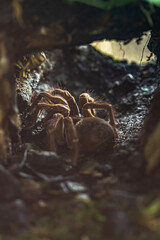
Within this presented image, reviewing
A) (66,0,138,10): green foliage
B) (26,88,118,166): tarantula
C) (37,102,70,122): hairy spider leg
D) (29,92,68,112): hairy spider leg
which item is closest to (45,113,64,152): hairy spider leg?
(26,88,118,166): tarantula

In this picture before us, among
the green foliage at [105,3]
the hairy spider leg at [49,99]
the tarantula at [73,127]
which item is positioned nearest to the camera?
the green foliage at [105,3]

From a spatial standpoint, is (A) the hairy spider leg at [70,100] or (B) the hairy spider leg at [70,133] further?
(A) the hairy spider leg at [70,100]

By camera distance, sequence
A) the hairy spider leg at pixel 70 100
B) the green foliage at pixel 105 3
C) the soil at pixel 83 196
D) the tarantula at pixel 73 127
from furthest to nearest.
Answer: the hairy spider leg at pixel 70 100 < the tarantula at pixel 73 127 < the green foliage at pixel 105 3 < the soil at pixel 83 196

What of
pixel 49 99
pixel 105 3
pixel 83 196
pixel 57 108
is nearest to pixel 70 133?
pixel 57 108

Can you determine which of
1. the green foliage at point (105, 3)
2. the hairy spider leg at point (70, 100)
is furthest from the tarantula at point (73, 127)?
the green foliage at point (105, 3)

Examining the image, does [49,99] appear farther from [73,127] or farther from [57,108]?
[73,127]

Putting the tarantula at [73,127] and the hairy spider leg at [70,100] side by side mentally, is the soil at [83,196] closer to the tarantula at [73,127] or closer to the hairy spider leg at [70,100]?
the tarantula at [73,127]

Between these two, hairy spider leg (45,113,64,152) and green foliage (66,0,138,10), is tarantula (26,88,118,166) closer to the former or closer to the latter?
hairy spider leg (45,113,64,152)

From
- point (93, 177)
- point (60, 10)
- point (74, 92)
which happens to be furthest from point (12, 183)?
point (74, 92)
